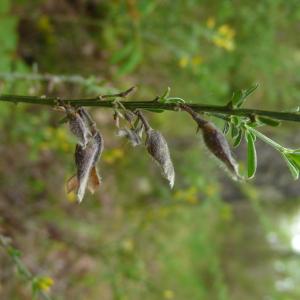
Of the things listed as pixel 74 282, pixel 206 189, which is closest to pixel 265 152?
pixel 206 189

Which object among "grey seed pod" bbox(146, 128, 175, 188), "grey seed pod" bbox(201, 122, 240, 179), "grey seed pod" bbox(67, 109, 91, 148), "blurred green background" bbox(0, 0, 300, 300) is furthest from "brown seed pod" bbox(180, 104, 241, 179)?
"blurred green background" bbox(0, 0, 300, 300)

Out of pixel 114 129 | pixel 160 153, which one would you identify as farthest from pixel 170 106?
pixel 114 129

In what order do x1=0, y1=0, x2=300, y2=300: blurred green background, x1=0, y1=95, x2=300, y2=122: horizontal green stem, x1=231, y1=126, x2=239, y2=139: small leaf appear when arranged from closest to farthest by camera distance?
x1=0, y1=95, x2=300, y2=122: horizontal green stem → x1=231, y1=126, x2=239, y2=139: small leaf → x1=0, y1=0, x2=300, y2=300: blurred green background

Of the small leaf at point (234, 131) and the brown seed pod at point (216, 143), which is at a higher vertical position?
the small leaf at point (234, 131)

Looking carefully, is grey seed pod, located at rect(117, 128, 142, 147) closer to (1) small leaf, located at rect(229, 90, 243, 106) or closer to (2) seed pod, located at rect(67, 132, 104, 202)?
(2) seed pod, located at rect(67, 132, 104, 202)

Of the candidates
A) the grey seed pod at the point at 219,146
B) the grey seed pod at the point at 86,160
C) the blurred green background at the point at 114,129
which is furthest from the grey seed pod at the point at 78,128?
the blurred green background at the point at 114,129

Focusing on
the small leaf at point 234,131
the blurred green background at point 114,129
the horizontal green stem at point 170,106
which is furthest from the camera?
the blurred green background at point 114,129

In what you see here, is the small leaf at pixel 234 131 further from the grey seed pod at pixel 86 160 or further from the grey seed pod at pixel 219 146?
the grey seed pod at pixel 86 160

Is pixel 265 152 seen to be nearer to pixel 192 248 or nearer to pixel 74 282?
pixel 192 248

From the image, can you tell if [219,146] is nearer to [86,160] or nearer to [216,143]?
[216,143]
